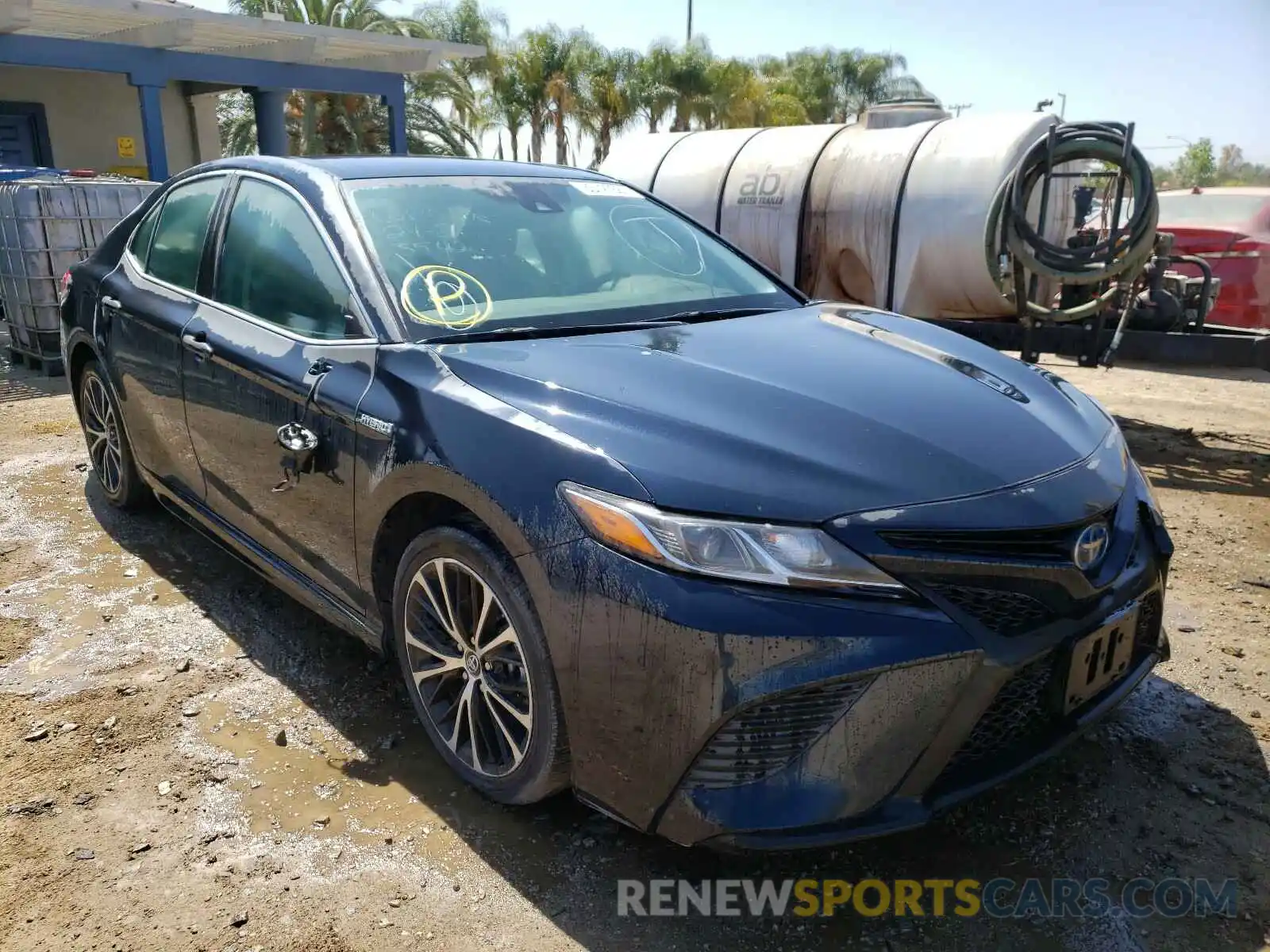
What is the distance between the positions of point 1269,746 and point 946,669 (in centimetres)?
161

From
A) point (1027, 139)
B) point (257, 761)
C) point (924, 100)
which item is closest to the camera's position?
point (257, 761)

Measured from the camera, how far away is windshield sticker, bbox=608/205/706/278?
3.34 metres

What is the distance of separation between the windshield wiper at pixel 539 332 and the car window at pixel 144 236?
2.10m

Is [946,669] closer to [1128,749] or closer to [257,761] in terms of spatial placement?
[1128,749]

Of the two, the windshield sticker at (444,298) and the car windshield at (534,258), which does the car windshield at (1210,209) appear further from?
the windshield sticker at (444,298)

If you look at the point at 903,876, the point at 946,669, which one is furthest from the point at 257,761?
the point at 946,669

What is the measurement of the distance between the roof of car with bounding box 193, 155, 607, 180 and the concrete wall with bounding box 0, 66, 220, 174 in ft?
46.1

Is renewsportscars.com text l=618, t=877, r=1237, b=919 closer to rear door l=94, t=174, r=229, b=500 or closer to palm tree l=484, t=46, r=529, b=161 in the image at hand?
rear door l=94, t=174, r=229, b=500

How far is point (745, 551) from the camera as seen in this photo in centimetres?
192

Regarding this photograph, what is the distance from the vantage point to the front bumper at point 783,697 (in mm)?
1869

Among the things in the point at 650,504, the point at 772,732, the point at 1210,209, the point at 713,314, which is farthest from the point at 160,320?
the point at 1210,209

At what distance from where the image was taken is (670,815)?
78.5 inches

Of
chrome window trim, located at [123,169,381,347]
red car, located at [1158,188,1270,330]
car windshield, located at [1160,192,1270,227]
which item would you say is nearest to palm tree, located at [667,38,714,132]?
car windshield, located at [1160,192,1270,227]

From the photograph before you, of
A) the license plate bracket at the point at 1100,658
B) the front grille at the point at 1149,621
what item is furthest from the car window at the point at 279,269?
the front grille at the point at 1149,621
